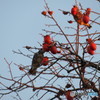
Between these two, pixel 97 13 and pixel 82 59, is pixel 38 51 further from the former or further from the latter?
pixel 97 13

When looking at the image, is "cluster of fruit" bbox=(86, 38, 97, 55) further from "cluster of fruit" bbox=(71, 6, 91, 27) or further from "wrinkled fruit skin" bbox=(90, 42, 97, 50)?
"cluster of fruit" bbox=(71, 6, 91, 27)

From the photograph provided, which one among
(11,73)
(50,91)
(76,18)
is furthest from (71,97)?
(76,18)

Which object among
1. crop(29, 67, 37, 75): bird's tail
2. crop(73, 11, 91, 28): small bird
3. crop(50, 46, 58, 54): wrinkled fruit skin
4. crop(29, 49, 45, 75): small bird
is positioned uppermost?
crop(73, 11, 91, 28): small bird

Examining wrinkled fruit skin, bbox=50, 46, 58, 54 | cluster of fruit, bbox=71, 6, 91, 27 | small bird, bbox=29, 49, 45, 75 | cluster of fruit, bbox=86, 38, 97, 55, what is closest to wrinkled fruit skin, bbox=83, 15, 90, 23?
cluster of fruit, bbox=71, 6, 91, 27

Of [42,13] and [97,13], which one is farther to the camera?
[42,13]

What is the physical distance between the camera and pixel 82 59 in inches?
80.4

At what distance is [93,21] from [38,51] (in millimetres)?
754

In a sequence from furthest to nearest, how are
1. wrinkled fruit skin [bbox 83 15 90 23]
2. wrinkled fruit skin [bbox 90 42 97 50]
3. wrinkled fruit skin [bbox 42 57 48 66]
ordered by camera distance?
wrinkled fruit skin [bbox 83 15 90 23], wrinkled fruit skin [bbox 90 42 97 50], wrinkled fruit skin [bbox 42 57 48 66]

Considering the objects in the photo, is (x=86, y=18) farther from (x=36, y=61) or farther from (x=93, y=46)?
(x=36, y=61)

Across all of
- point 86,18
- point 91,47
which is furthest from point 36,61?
point 86,18

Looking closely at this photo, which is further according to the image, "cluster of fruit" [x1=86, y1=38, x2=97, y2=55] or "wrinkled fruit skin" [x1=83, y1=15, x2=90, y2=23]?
"wrinkled fruit skin" [x1=83, y1=15, x2=90, y2=23]

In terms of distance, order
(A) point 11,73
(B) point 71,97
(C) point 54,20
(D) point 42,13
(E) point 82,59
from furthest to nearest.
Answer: (D) point 42,13 → (C) point 54,20 → (A) point 11,73 → (B) point 71,97 → (E) point 82,59

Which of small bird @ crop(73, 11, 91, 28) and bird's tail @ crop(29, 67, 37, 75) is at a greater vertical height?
small bird @ crop(73, 11, 91, 28)

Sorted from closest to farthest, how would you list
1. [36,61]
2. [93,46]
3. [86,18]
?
[36,61] < [93,46] < [86,18]
